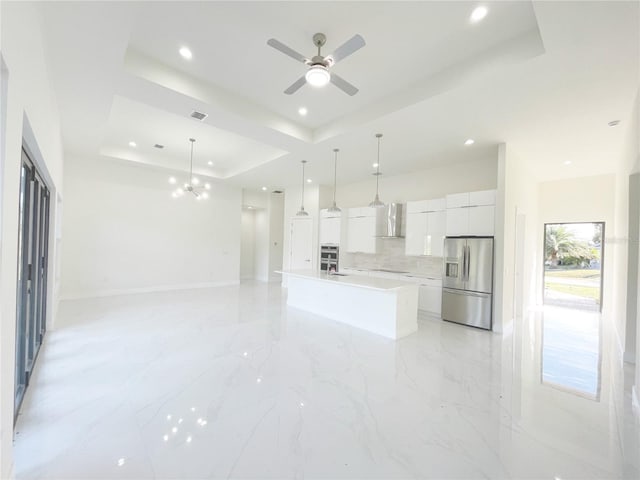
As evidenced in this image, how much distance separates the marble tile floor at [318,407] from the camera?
1.81 metres

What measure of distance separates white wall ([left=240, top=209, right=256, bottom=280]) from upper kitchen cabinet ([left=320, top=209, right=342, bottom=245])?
3.70 m

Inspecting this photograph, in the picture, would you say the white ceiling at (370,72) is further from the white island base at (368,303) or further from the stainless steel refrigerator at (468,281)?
the white island base at (368,303)

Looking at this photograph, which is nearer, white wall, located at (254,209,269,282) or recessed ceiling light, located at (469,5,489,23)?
recessed ceiling light, located at (469,5,489,23)

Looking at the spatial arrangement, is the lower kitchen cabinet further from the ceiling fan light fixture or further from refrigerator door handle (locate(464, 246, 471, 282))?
the ceiling fan light fixture

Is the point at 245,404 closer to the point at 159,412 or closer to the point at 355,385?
the point at 159,412

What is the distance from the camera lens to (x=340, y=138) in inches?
179

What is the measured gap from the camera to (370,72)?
316cm

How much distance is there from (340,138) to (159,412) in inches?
163

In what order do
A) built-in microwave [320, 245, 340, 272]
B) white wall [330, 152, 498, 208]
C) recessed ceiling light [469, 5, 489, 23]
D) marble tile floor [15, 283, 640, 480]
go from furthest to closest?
built-in microwave [320, 245, 340, 272] < white wall [330, 152, 498, 208] < recessed ceiling light [469, 5, 489, 23] < marble tile floor [15, 283, 640, 480]

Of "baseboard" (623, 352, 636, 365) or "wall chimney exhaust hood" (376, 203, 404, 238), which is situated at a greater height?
"wall chimney exhaust hood" (376, 203, 404, 238)

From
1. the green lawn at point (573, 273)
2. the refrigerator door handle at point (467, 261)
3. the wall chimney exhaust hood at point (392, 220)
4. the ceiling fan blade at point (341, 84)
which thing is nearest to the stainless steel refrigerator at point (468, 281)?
the refrigerator door handle at point (467, 261)

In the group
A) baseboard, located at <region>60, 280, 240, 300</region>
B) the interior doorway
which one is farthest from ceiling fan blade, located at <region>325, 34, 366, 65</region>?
the interior doorway

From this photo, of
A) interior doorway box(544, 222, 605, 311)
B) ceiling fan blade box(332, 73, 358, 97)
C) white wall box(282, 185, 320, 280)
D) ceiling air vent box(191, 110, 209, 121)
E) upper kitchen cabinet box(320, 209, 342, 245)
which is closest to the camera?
ceiling fan blade box(332, 73, 358, 97)

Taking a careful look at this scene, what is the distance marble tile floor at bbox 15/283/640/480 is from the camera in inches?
71.3
